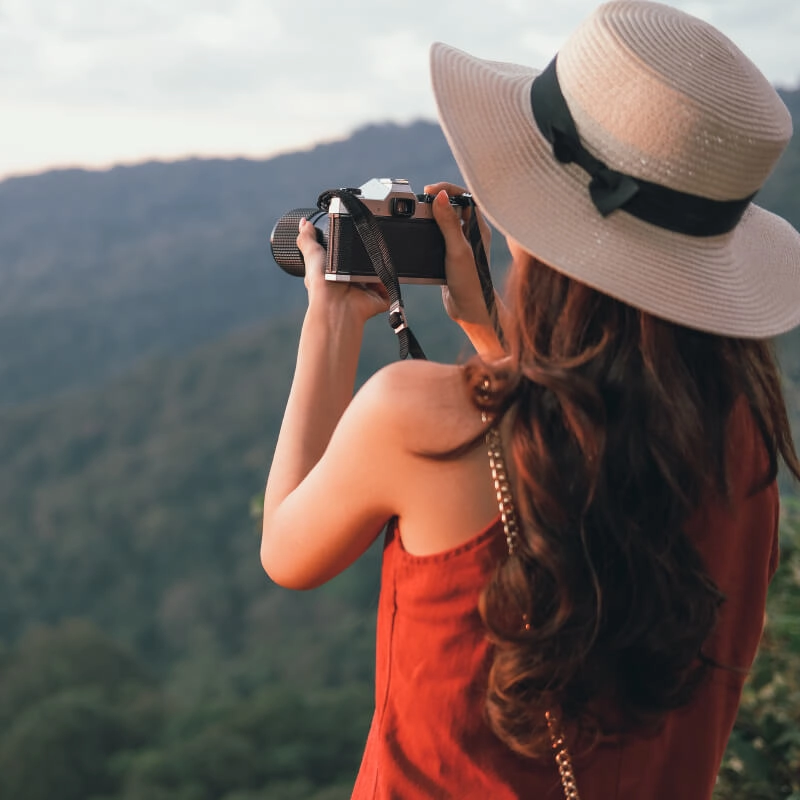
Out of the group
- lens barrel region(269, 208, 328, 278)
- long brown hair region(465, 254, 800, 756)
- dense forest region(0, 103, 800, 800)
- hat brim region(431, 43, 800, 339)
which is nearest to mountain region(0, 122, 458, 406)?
dense forest region(0, 103, 800, 800)

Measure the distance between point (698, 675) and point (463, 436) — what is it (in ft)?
0.81

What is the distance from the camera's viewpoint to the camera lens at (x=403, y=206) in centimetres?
95

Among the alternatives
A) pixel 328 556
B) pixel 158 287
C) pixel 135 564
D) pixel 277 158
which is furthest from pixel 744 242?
pixel 158 287

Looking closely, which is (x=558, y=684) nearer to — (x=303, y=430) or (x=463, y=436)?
(x=463, y=436)

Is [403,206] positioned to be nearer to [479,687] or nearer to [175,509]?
[479,687]

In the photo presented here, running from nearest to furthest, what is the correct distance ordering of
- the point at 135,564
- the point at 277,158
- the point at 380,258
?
1. the point at 380,258
2. the point at 135,564
3. the point at 277,158

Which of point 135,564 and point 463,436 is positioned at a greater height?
point 463,436

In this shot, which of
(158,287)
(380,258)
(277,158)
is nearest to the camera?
(380,258)

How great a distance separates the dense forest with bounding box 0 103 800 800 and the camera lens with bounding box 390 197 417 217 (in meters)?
0.24

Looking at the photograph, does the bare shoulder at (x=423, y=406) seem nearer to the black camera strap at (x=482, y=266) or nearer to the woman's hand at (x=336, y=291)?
the woman's hand at (x=336, y=291)

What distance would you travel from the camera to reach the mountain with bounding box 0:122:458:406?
21.7 metres

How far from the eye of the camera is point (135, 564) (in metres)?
16.5

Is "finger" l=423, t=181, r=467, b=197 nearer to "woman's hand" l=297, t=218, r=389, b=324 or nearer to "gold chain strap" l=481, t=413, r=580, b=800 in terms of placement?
"woman's hand" l=297, t=218, r=389, b=324

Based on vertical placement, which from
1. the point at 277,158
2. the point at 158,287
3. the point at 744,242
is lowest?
the point at 158,287
